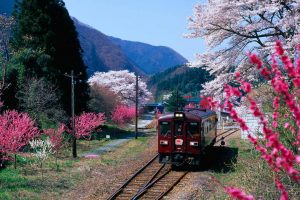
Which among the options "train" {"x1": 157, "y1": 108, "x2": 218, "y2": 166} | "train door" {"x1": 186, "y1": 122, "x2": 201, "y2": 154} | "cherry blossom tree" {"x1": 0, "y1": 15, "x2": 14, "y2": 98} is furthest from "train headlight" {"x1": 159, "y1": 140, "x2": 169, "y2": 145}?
"cherry blossom tree" {"x1": 0, "y1": 15, "x2": 14, "y2": 98}

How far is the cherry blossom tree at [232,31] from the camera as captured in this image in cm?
1719

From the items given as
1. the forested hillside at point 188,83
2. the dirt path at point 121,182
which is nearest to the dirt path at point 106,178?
the dirt path at point 121,182

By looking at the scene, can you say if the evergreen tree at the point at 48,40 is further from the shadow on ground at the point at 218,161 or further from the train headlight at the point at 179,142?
the train headlight at the point at 179,142

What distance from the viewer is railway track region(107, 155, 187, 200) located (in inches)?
606

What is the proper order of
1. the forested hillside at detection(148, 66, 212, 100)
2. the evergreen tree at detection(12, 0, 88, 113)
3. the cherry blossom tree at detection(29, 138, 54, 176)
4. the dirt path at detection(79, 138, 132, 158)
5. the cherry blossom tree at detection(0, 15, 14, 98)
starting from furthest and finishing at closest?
the forested hillside at detection(148, 66, 212, 100)
the evergreen tree at detection(12, 0, 88, 113)
the cherry blossom tree at detection(0, 15, 14, 98)
the dirt path at detection(79, 138, 132, 158)
the cherry blossom tree at detection(29, 138, 54, 176)

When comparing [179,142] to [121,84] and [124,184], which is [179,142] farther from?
[121,84]

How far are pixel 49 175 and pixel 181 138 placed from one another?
653 cm

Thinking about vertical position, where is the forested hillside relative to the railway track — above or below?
above

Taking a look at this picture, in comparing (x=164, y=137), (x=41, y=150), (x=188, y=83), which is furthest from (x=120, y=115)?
(x=188, y=83)

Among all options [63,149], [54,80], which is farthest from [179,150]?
[54,80]

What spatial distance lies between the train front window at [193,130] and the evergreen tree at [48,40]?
Result: 63.0 feet

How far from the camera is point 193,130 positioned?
19391mm

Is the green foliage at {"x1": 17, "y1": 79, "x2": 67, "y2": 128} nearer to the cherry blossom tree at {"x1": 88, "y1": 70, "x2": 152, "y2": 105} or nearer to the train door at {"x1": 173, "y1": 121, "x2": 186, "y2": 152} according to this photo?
the train door at {"x1": 173, "y1": 121, "x2": 186, "y2": 152}

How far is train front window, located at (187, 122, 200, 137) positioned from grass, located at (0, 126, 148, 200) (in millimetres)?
5240
